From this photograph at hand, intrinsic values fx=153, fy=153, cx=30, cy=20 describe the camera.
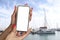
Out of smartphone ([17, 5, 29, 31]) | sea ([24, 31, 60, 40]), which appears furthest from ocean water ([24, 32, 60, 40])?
smartphone ([17, 5, 29, 31])

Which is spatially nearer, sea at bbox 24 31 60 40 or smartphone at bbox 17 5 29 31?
smartphone at bbox 17 5 29 31

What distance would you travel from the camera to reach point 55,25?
148 cm

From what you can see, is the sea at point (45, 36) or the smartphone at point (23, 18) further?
the sea at point (45, 36)

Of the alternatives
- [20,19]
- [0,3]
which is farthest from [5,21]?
[20,19]

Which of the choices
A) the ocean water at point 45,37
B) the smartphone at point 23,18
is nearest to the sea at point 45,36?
the ocean water at point 45,37

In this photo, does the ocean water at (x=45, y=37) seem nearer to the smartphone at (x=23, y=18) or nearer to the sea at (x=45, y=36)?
the sea at (x=45, y=36)

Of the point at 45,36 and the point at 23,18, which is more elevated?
the point at 23,18

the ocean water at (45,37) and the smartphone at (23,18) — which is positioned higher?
the smartphone at (23,18)

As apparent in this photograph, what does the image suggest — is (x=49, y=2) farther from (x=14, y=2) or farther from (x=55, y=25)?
(x=14, y=2)

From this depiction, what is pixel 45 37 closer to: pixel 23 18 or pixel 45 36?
pixel 45 36

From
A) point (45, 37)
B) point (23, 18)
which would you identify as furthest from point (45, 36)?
point (23, 18)

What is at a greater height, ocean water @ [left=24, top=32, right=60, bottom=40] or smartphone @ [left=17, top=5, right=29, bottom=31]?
smartphone @ [left=17, top=5, right=29, bottom=31]

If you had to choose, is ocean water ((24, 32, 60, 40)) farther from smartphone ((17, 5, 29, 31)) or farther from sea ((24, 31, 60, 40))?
smartphone ((17, 5, 29, 31))

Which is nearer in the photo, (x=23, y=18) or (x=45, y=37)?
(x=23, y=18)
